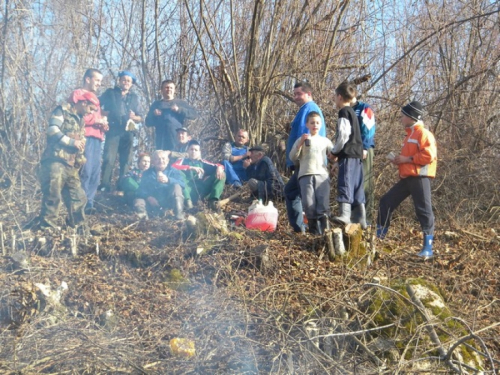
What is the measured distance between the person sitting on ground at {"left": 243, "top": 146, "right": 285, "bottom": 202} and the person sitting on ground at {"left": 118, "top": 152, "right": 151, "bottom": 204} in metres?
1.39

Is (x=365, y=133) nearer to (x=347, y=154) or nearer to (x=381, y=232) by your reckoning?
(x=347, y=154)

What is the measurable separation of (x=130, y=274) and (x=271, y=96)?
13.8 feet

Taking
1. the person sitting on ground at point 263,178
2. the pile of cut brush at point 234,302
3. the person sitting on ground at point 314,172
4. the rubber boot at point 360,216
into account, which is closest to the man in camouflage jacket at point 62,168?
the pile of cut brush at point 234,302

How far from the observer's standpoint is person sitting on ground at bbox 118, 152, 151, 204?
24.2ft

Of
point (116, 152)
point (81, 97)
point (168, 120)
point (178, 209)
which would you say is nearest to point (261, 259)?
point (178, 209)

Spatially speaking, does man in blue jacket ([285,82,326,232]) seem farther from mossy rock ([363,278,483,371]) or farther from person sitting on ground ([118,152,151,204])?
person sitting on ground ([118,152,151,204])

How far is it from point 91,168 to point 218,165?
1.63m

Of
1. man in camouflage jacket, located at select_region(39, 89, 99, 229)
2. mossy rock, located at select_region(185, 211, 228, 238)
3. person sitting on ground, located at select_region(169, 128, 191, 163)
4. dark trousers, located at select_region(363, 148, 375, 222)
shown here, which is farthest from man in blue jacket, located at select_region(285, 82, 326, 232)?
man in camouflage jacket, located at select_region(39, 89, 99, 229)

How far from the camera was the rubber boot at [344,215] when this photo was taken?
6078mm

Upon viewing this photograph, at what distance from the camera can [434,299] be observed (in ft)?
15.9

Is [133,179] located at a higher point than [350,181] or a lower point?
lower

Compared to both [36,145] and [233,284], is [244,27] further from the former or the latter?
[233,284]

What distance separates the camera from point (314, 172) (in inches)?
241

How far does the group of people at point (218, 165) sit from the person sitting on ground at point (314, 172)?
11 mm
